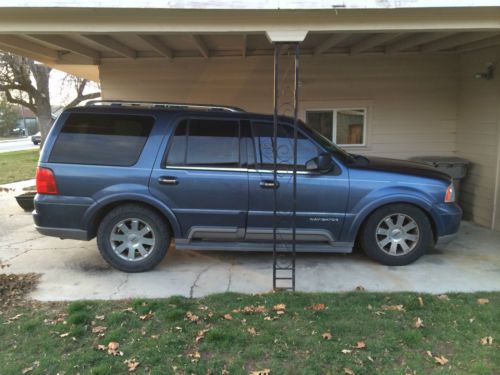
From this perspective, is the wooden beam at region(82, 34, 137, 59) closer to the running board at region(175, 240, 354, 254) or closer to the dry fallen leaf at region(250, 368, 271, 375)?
the running board at region(175, 240, 354, 254)

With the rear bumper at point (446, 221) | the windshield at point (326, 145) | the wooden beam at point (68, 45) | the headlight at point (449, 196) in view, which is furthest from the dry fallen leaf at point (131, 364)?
the wooden beam at point (68, 45)

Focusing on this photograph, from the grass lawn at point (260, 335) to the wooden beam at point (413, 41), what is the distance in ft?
13.2

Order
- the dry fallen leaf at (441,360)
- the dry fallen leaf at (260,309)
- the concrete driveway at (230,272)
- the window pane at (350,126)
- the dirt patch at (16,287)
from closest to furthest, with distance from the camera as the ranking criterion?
1. the dry fallen leaf at (441,360)
2. the dry fallen leaf at (260,309)
3. the dirt patch at (16,287)
4. the concrete driveway at (230,272)
5. the window pane at (350,126)

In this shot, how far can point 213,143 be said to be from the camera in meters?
4.96

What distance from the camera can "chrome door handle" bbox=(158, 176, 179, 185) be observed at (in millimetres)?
4832

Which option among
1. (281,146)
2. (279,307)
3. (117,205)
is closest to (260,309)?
(279,307)

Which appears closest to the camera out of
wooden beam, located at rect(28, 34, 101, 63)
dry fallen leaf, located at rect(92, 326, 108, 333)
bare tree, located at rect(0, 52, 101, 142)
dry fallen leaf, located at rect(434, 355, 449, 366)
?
dry fallen leaf, located at rect(434, 355, 449, 366)

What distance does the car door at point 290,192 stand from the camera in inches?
191

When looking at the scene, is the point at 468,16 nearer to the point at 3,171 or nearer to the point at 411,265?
the point at 411,265

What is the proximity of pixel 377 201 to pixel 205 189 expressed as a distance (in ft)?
6.60

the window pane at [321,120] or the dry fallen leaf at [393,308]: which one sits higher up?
the window pane at [321,120]

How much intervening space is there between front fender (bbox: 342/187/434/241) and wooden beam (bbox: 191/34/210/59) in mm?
3564

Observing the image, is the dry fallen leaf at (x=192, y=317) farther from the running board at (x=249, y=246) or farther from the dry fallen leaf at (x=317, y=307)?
the running board at (x=249, y=246)

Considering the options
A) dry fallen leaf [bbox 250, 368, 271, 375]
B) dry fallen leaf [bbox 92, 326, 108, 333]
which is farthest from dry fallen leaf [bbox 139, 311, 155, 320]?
dry fallen leaf [bbox 250, 368, 271, 375]
